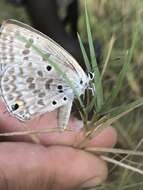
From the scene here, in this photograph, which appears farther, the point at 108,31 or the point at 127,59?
the point at 108,31

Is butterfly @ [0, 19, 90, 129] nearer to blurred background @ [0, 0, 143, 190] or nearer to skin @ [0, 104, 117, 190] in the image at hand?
skin @ [0, 104, 117, 190]

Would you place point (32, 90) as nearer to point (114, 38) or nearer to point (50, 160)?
point (50, 160)

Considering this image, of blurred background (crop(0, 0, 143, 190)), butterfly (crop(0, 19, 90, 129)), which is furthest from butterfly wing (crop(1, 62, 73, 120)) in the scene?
blurred background (crop(0, 0, 143, 190))

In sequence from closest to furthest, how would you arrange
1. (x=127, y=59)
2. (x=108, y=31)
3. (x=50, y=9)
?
(x=127, y=59), (x=108, y=31), (x=50, y=9)

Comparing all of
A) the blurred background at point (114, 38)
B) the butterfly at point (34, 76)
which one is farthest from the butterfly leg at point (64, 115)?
Answer: the blurred background at point (114, 38)

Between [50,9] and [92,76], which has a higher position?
[92,76]

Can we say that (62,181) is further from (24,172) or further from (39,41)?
(39,41)

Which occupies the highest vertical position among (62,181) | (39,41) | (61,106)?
(39,41)

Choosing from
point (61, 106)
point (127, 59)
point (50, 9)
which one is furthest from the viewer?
point (50, 9)

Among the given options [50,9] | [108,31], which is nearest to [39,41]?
[108,31]
